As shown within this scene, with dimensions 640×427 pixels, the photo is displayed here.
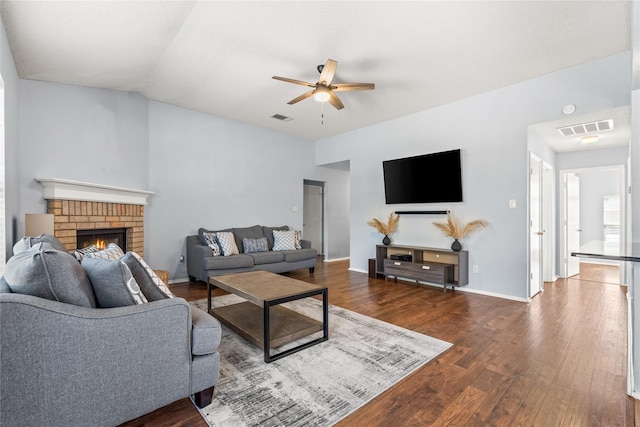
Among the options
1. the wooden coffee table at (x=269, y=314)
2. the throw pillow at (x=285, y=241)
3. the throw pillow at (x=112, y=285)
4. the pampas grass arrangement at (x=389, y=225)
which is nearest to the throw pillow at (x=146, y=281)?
the throw pillow at (x=112, y=285)

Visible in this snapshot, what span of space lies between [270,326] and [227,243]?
2578mm

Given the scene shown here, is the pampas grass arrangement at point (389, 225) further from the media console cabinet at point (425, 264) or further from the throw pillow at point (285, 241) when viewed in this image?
the throw pillow at point (285, 241)

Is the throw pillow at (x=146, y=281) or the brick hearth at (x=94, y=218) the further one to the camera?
the brick hearth at (x=94, y=218)

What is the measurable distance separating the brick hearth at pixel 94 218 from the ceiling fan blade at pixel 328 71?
322 centimetres

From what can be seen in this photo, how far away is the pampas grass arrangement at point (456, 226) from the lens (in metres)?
4.31

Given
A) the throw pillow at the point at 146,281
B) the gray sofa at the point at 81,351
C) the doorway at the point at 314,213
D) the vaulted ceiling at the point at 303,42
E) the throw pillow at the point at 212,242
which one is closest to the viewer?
the gray sofa at the point at 81,351

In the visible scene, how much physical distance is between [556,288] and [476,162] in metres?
2.40

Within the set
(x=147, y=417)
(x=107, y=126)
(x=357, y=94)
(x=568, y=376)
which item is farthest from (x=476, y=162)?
(x=107, y=126)

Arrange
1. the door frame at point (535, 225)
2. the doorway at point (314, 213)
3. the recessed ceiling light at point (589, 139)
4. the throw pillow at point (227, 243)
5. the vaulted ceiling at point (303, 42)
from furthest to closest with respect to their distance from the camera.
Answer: the doorway at point (314, 213), the throw pillow at point (227, 243), the recessed ceiling light at point (589, 139), the door frame at point (535, 225), the vaulted ceiling at point (303, 42)

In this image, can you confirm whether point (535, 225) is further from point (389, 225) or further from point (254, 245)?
point (254, 245)

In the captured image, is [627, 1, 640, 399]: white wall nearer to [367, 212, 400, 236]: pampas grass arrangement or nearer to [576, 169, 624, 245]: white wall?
[367, 212, 400, 236]: pampas grass arrangement

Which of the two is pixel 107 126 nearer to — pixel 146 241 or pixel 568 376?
pixel 146 241

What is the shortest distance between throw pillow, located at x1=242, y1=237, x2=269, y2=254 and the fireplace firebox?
1802 mm

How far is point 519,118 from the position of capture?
3918 mm
